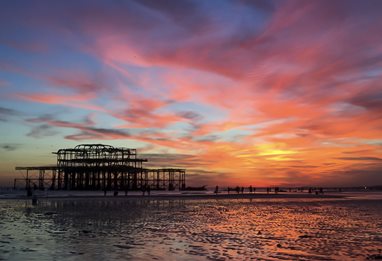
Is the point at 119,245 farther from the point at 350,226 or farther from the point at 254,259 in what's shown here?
the point at 350,226

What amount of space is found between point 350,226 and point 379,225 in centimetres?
160

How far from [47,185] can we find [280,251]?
131 m

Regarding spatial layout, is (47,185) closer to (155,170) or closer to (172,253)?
(155,170)

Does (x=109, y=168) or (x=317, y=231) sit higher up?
(x=109, y=168)

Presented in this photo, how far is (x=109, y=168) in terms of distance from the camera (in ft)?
356

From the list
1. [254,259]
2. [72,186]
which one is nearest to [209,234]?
[254,259]

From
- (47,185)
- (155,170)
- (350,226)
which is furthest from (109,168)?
(350,226)

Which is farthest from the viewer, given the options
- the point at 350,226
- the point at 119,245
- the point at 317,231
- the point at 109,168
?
the point at 109,168

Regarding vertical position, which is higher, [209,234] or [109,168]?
[109,168]

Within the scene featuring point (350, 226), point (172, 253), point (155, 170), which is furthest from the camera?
point (155, 170)

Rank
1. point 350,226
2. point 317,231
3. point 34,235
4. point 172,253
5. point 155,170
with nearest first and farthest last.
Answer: point 172,253 < point 34,235 < point 317,231 < point 350,226 < point 155,170

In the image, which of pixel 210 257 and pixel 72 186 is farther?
pixel 72 186

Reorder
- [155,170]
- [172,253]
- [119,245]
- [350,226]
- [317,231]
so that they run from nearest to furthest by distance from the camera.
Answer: [172,253] < [119,245] < [317,231] < [350,226] < [155,170]

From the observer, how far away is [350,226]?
21172 millimetres
